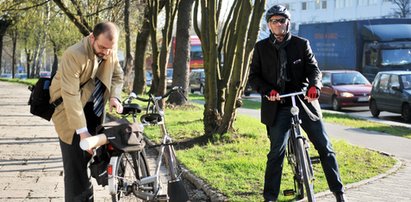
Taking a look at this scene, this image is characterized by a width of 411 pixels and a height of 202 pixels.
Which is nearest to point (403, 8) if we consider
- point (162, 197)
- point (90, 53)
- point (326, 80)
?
point (326, 80)

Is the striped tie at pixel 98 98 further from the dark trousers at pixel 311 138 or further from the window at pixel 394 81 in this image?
the window at pixel 394 81

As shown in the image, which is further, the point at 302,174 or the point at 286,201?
the point at 286,201

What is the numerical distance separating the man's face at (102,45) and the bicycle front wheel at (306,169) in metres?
1.89

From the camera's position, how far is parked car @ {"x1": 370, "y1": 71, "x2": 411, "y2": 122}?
58.4 feet

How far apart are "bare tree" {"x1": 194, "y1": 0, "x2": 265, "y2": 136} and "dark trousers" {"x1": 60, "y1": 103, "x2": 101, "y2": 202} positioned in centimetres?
460

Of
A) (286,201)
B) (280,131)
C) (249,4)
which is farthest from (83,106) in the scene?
(249,4)

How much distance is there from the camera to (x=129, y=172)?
5086 millimetres

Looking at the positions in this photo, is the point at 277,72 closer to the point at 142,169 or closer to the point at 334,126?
the point at 142,169

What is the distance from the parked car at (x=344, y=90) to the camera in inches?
850

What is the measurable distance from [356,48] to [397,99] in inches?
431

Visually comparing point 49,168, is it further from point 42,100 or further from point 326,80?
point 326,80

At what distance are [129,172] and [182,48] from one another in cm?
1359

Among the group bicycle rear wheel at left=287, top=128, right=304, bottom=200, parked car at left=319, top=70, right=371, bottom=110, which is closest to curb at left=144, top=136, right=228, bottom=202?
bicycle rear wheel at left=287, top=128, right=304, bottom=200

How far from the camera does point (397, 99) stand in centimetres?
1816
